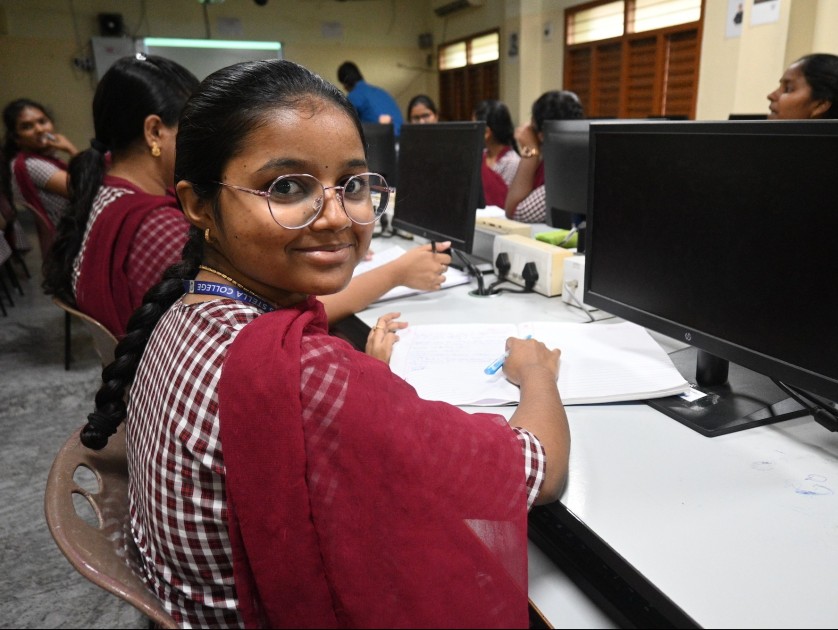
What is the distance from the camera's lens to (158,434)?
2.11ft

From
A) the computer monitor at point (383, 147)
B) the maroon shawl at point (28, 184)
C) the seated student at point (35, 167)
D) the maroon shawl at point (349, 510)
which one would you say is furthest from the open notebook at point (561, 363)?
the maroon shawl at point (28, 184)

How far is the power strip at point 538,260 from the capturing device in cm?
151

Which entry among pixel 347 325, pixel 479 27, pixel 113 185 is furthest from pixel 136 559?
pixel 479 27

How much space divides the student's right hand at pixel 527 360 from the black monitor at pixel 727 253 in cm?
16

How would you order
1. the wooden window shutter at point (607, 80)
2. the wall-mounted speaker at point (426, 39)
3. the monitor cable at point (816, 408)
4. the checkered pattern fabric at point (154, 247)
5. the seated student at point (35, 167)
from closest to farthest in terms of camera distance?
the monitor cable at point (816, 408) → the checkered pattern fabric at point (154, 247) → the seated student at point (35, 167) → the wooden window shutter at point (607, 80) → the wall-mounted speaker at point (426, 39)

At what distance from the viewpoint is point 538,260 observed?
1548 millimetres

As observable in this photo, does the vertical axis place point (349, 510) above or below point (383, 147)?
below

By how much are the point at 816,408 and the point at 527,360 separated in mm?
416

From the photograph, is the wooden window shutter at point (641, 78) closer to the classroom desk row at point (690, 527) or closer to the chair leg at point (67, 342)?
the chair leg at point (67, 342)

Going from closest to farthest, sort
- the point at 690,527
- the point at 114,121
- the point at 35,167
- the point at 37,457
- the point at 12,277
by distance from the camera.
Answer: the point at 690,527 → the point at 114,121 → the point at 37,457 → the point at 35,167 → the point at 12,277

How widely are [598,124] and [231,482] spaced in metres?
0.84

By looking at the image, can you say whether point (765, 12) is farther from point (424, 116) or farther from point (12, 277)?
point (12, 277)

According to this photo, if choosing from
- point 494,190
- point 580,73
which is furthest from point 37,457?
point 580,73

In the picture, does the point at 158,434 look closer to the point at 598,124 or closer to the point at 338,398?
the point at 338,398
